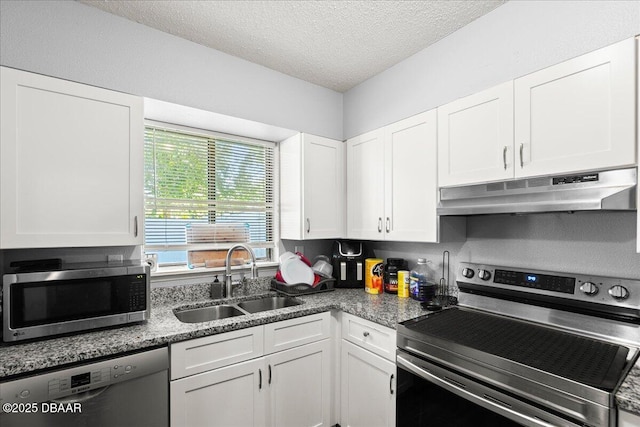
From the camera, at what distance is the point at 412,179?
2.08 meters

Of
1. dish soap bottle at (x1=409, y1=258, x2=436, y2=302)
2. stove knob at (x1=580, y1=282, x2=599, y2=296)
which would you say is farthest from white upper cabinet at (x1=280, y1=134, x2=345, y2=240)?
stove knob at (x1=580, y1=282, x2=599, y2=296)

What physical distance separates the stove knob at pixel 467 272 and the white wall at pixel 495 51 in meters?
1.07

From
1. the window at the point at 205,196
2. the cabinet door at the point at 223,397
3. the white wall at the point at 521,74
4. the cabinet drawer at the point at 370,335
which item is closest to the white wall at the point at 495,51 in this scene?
the white wall at the point at 521,74

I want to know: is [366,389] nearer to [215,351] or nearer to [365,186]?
[215,351]

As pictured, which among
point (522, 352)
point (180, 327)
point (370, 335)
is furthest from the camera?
point (370, 335)

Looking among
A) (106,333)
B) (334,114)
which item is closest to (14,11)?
(106,333)

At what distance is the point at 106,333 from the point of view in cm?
152

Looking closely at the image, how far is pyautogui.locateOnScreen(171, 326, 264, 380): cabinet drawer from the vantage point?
1.54 metres

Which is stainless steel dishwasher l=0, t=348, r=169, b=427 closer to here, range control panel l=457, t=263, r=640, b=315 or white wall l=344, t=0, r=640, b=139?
range control panel l=457, t=263, r=640, b=315

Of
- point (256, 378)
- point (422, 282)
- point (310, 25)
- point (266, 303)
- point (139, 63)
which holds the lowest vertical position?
point (256, 378)

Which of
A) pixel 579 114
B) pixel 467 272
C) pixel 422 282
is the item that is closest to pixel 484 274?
pixel 467 272

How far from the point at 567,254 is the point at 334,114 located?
1982 millimetres

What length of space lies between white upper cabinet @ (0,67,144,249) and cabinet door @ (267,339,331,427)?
3.54ft

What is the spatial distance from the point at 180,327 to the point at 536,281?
184 centimetres
